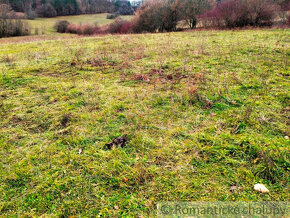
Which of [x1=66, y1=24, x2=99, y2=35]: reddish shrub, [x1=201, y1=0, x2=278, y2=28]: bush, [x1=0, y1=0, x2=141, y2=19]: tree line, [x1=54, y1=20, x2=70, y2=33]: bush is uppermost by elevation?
[x1=0, y1=0, x2=141, y2=19]: tree line

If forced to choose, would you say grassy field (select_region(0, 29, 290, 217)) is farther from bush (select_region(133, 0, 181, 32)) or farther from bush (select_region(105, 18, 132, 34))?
bush (select_region(105, 18, 132, 34))

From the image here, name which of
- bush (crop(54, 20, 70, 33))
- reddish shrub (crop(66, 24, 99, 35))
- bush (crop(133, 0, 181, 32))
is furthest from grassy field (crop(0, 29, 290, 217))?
bush (crop(54, 20, 70, 33))

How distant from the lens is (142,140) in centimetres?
261

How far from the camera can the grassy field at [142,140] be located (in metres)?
1.88

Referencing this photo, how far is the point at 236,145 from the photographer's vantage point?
2422mm

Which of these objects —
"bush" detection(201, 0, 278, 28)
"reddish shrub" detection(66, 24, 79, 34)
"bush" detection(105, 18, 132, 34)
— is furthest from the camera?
"reddish shrub" detection(66, 24, 79, 34)

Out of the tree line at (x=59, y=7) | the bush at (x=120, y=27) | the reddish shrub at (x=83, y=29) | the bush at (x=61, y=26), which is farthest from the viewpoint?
the tree line at (x=59, y=7)

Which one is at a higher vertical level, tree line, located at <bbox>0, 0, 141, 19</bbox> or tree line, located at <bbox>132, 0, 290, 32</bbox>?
tree line, located at <bbox>0, 0, 141, 19</bbox>

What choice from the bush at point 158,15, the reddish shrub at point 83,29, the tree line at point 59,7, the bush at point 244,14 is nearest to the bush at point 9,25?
the reddish shrub at point 83,29

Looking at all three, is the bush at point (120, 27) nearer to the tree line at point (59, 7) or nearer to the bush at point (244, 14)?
the bush at point (244, 14)

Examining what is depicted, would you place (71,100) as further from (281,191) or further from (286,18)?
(286,18)

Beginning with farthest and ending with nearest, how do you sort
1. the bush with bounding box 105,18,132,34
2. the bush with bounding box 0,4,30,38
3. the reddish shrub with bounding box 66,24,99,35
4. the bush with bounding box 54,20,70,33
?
1. the bush with bounding box 54,20,70,33
2. the reddish shrub with bounding box 66,24,99,35
3. the bush with bounding box 0,4,30,38
4. the bush with bounding box 105,18,132,34

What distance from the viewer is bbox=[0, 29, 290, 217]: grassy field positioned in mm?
1875

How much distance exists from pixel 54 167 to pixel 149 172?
1.26 meters
